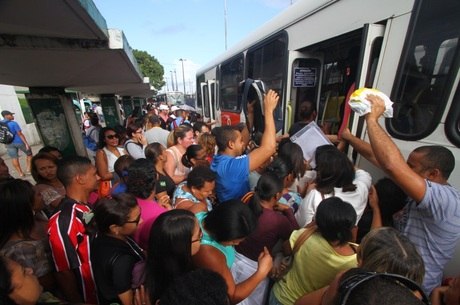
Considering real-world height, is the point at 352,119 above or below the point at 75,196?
above

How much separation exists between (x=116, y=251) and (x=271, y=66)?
3.54 m

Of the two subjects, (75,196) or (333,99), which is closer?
(75,196)

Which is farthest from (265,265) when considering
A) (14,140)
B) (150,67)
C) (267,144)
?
(150,67)

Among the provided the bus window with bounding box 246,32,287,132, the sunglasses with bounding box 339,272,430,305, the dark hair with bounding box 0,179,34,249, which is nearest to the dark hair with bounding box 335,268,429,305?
the sunglasses with bounding box 339,272,430,305

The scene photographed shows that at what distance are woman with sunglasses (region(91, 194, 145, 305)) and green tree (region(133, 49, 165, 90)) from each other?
1589 inches

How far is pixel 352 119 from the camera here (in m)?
2.34

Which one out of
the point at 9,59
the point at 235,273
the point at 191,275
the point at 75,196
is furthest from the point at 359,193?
the point at 9,59

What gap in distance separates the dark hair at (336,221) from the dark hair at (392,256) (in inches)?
8.7

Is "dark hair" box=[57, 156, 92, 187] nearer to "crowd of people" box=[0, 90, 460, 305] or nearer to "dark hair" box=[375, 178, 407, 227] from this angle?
"crowd of people" box=[0, 90, 460, 305]

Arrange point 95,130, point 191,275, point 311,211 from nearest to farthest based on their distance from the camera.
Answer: point 191,275, point 311,211, point 95,130

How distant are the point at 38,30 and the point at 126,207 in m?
1.64

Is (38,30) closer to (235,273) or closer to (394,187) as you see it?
(235,273)

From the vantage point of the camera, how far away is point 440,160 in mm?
1445

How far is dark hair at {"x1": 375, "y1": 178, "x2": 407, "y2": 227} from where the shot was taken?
6.38 ft
